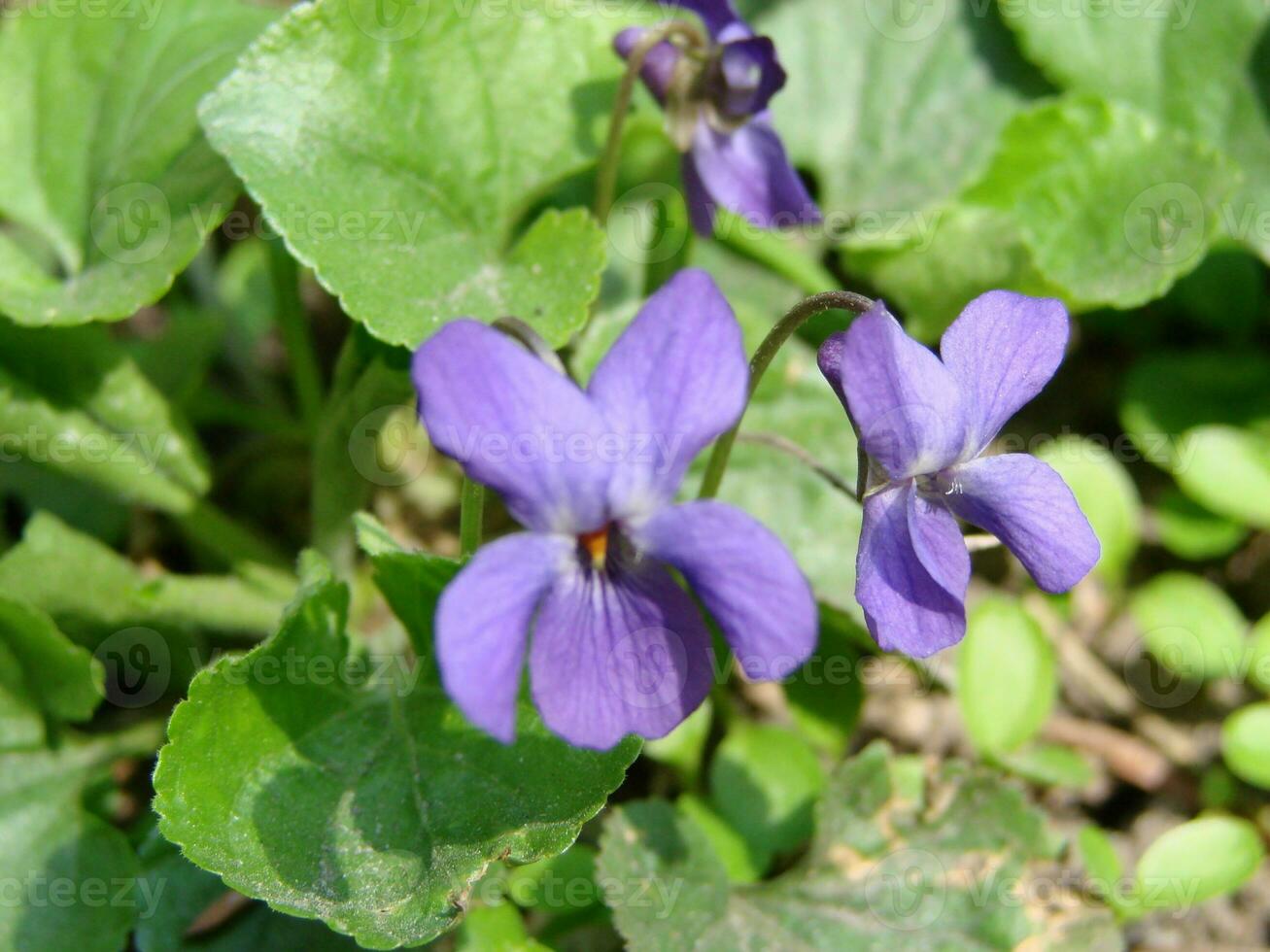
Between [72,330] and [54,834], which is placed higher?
[72,330]

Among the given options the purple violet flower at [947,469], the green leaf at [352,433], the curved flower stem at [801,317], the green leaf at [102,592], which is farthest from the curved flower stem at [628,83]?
→ the green leaf at [102,592]

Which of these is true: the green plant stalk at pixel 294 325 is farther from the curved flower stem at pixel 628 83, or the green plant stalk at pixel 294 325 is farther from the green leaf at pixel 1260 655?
the green leaf at pixel 1260 655

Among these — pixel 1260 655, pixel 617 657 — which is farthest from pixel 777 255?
pixel 617 657

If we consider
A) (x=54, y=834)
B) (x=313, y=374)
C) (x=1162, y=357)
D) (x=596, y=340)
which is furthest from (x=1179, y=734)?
(x=54, y=834)

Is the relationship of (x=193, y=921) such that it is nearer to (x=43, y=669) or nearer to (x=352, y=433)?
(x=43, y=669)

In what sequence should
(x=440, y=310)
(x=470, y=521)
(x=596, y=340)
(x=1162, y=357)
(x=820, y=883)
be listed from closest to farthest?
1. (x=470, y=521)
2. (x=440, y=310)
3. (x=820, y=883)
4. (x=596, y=340)
5. (x=1162, y=357)

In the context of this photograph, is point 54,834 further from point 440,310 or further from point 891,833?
point 891,833
